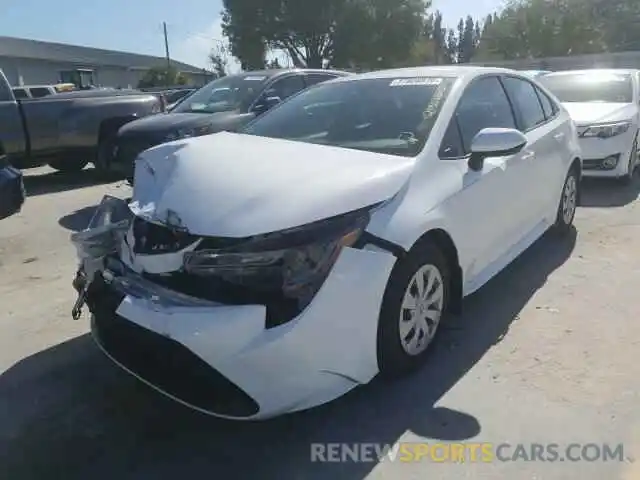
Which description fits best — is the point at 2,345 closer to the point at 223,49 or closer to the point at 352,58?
the point at 352,58

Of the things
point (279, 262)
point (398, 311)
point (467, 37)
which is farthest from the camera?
point (467, 37)

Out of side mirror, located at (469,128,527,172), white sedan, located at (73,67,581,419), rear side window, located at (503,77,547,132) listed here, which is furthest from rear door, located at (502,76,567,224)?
side mirror, located at (469,128,527,172)

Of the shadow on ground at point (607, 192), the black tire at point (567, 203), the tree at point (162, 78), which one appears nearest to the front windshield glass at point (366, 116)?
the black tire at point (567, 203)

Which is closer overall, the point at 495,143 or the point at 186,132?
the point at 495,143

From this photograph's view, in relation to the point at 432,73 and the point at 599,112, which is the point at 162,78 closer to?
the point at 599,112

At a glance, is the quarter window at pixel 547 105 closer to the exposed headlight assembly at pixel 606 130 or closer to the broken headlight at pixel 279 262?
the exposed headlight assembly at pixel 606 130

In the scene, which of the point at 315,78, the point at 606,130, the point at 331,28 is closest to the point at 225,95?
the point at 315,78

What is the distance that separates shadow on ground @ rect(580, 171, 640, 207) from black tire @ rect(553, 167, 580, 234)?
4.21ft

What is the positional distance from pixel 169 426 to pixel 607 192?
6239 mm

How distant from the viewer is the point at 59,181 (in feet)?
31.1

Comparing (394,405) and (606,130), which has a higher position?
(606,130)

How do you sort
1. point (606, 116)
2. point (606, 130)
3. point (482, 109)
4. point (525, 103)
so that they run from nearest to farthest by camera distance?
point (482, 109)
point (525, 103)
point (606, 130)
point (606, 116)

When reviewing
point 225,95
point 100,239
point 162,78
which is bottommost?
point 100,239

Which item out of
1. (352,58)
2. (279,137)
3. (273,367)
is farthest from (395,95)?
(352,58)
